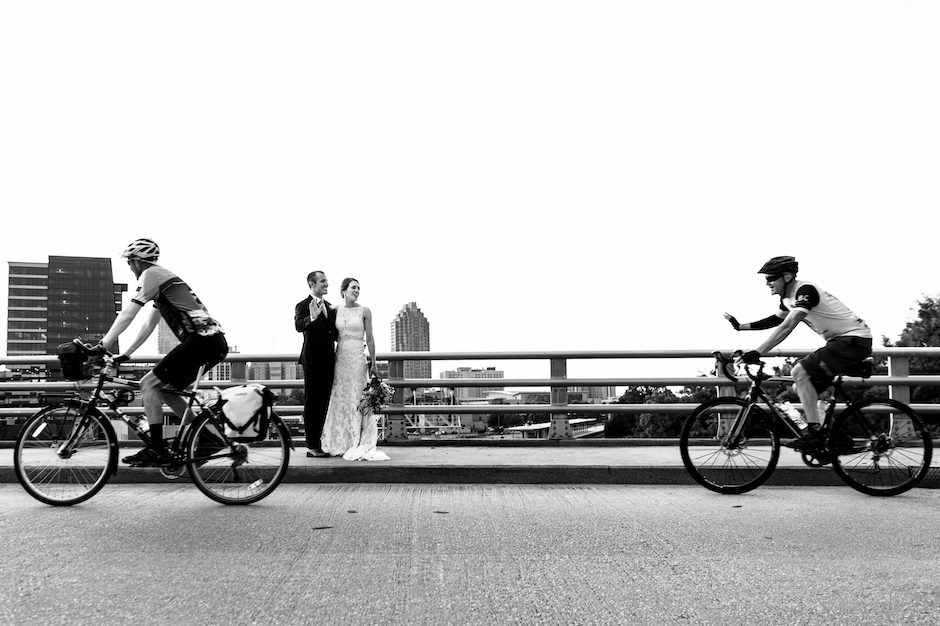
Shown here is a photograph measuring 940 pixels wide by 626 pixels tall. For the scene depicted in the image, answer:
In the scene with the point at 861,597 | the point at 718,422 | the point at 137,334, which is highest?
the point at 137,334

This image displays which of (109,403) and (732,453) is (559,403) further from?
(109,403)

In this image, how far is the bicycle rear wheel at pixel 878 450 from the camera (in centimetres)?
661

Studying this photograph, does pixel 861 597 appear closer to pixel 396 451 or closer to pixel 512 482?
pixel 512 482

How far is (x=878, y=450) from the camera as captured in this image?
21.8 feet

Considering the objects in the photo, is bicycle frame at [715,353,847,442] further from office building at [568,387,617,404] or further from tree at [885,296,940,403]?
tree at [885,296,940,403]

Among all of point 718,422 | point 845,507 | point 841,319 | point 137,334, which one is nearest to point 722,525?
point 845,507

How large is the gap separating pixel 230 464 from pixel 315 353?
2647 mm

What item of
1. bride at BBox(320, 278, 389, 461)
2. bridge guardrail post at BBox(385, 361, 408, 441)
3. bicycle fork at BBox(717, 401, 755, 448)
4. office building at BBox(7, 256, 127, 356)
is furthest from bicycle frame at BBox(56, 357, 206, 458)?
office building at BBox(7, 256, 127, 356)

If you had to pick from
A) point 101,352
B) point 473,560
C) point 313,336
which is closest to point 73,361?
point 101,352

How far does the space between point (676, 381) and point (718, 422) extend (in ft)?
8.25

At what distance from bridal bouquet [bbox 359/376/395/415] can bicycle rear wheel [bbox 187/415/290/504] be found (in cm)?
241

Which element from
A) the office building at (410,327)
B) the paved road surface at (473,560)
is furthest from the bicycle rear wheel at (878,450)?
the office building at (410,327)

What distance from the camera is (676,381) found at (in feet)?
31.4

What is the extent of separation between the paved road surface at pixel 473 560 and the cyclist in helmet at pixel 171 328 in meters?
0.67
